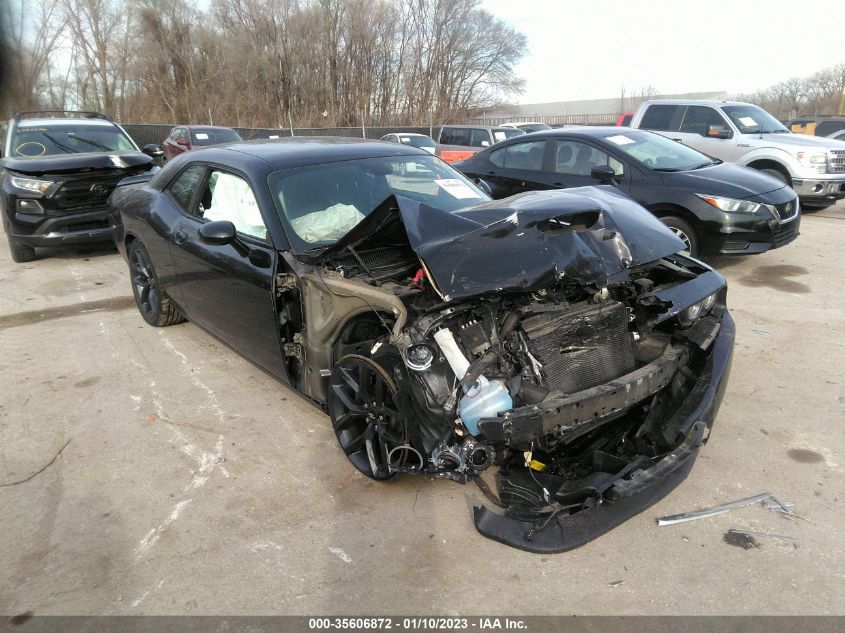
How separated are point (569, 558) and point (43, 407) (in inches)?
142

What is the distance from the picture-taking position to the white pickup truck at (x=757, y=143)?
9.30 metres

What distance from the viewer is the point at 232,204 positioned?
3924 millimetres

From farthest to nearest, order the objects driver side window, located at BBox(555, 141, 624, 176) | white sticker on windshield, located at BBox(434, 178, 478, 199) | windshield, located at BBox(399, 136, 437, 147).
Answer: windshield, located at BBox(399, 136, 437, 147)
driver side window, located at BBox(555, 141, 624, 176)
white sticker on windshield, located at BBox(434, 178, 478, 199)

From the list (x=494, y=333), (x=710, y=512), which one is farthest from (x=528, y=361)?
(x=710, y=512)

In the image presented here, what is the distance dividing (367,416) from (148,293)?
3.40 m

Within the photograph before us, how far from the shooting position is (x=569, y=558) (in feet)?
8.31

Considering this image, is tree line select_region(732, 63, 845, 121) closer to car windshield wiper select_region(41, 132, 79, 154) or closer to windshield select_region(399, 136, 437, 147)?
windshield select_region(399, 136, 437, 147)

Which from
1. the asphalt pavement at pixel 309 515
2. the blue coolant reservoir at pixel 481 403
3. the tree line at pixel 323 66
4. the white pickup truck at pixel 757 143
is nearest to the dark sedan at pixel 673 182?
the asphalt pavement at pixel 309 515

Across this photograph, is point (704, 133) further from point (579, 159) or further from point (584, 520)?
point (584, 520)

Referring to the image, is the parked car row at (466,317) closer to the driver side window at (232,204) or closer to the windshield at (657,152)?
the driver side window at (232,204)

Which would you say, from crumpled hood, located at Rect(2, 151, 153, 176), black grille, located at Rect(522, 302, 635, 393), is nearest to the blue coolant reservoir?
black grille, located at Rect(522, 302, 635, 393)

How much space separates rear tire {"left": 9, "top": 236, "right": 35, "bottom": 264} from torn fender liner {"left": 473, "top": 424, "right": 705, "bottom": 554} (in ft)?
25.6

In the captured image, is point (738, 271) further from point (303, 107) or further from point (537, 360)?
point (303, 107)

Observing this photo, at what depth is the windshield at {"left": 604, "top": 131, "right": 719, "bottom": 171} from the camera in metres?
6.68
